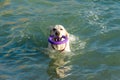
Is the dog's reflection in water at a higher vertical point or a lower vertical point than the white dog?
lower

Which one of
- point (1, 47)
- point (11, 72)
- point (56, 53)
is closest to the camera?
point (11, 72)

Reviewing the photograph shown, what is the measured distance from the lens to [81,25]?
10.9 m

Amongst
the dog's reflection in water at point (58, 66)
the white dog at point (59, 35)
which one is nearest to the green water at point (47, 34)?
the dog's reflection in water at point (58, 66)

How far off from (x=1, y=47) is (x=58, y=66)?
7.14 feet

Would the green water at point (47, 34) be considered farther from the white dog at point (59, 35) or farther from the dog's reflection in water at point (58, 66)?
the white dog at point (59, 35)

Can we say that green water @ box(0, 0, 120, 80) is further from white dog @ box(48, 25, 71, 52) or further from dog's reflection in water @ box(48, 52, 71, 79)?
white dog @ box(48, 25, 71, 52)

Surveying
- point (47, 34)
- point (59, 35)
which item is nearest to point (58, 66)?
point (59, 35)

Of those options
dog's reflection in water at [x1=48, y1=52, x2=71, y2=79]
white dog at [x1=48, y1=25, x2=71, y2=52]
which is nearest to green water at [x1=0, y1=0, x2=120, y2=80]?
dog's reflection in water at [x1=48, y1=52, x2=71, y2=79]

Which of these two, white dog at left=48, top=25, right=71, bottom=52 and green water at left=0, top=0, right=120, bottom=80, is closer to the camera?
green water at left=0, top=0, right=120, bottom=80

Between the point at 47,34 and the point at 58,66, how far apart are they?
223cm

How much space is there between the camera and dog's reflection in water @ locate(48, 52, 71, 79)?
8172 mm

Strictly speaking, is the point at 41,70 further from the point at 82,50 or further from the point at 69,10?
the point at 69,10

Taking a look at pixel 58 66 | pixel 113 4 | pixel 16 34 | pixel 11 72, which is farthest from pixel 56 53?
pixel 113 4

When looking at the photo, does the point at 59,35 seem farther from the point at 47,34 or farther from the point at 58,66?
the point at 47,34
